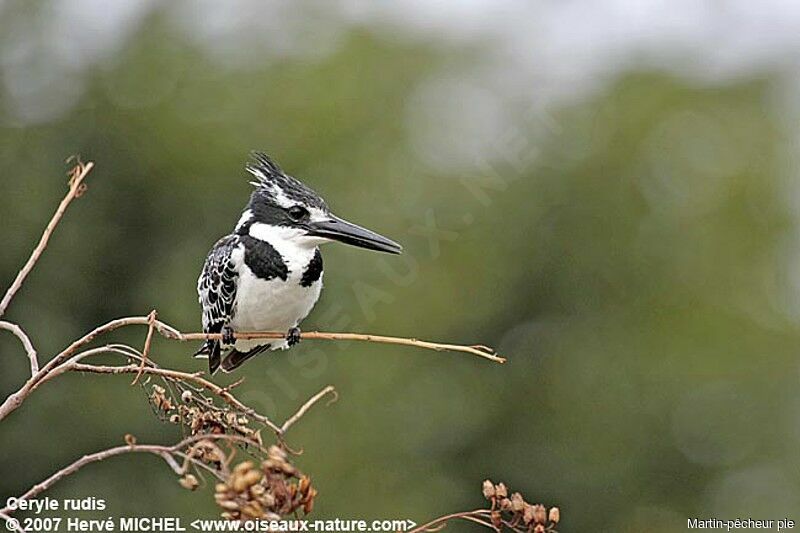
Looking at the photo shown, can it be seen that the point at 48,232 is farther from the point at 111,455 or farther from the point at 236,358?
the point at 236,358

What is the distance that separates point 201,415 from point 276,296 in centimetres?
122

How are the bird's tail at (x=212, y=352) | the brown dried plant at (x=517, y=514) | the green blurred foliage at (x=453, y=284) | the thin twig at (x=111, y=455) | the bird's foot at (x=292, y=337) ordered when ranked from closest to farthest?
1. the thin twig at (x=111, y=455)
2. the brown dried plant at (x=517, y=514)
3. the bird's foot at (x=292, y=337)
4. the bird's tail at (x=212, y=352)
5. the green blurred foliage at (x=453, y=284)

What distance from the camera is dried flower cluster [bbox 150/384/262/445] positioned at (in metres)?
1.97

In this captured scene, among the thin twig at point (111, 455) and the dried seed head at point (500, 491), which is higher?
the dried seed head at point (500, 491)

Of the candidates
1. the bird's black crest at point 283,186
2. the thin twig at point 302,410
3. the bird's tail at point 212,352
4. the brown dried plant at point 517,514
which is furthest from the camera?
the bird's tail at point 212,352

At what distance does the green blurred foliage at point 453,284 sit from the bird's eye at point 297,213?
524cm

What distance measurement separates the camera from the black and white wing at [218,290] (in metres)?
3.26

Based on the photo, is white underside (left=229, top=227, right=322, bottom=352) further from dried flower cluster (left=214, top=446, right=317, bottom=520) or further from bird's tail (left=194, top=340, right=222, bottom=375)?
dried flower cluster (left=214, top=446, right=317, bottom=520)

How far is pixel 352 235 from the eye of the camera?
285cm

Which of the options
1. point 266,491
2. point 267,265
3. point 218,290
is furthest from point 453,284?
point 266,491

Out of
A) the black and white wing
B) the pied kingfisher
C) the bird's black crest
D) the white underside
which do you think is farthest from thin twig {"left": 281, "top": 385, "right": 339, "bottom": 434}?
the black and white wing

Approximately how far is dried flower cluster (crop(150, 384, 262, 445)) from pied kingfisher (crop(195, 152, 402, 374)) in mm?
817

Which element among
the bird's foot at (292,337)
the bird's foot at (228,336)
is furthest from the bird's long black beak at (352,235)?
the bird's foot at (228,336)

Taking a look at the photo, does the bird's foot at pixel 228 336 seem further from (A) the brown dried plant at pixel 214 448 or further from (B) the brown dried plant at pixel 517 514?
(B) the brown dried plant at pixel 517 514
